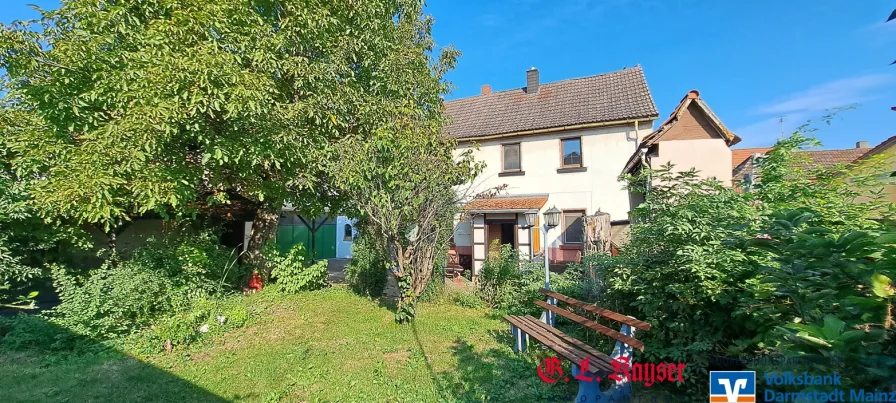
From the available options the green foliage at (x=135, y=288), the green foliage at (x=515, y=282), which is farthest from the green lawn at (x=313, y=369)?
the green foliage at (x=515, y=282)

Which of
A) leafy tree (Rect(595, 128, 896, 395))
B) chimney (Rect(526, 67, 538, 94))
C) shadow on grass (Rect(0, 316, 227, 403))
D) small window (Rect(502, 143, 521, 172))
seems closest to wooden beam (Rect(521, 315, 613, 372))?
leafy tree (Rect(595, 128, 896, 395))

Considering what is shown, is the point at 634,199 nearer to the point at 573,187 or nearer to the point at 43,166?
the point at 573,187

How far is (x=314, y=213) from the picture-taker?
351 inches

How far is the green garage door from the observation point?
18672mm

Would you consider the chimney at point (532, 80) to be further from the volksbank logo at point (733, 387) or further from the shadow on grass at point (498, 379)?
the volksbank logo at point (733, 387)

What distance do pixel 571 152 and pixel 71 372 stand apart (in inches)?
494

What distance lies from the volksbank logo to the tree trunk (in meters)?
9.06

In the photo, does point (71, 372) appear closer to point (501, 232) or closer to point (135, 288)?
point (135, 288)

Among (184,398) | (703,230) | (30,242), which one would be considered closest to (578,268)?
(703,230)

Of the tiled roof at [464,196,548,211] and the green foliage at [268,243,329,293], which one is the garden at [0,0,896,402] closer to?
the green foliage at [268,243,329,293]

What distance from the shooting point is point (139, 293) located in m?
5.96

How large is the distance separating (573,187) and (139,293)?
447 inches

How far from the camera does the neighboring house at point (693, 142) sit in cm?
900

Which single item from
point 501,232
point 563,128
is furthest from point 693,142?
point 501,232
